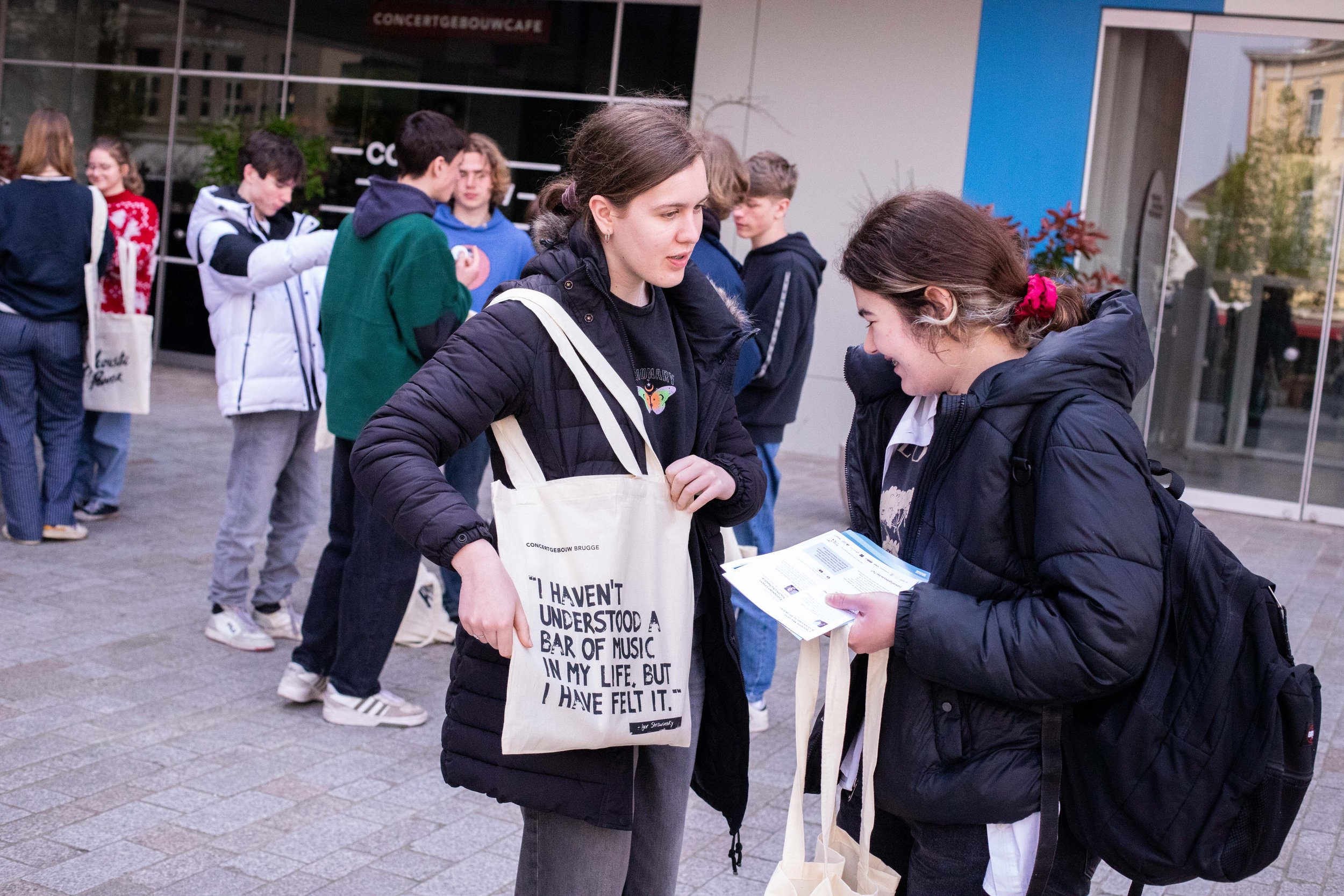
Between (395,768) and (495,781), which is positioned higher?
(495,781)

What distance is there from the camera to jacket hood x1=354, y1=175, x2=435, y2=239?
4484mm

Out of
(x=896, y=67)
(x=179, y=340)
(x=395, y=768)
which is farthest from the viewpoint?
(x=179, y=340)

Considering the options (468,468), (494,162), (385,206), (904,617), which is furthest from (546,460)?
(494,162)

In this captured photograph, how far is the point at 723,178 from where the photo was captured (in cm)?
446

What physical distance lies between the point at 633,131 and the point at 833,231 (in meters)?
10.0

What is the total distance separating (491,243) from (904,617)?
4264 mm

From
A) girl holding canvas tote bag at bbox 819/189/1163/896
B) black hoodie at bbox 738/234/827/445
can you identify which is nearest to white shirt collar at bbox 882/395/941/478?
girl holding canvas tote bag at bbox 819/189/1163/896

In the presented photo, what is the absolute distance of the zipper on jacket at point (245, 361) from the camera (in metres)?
5.20

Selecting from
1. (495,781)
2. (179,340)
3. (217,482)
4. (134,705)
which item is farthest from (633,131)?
(179,340)

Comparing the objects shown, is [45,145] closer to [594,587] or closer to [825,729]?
[594,587]

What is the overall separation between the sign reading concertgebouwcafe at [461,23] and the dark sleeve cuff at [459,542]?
1256 centimetres

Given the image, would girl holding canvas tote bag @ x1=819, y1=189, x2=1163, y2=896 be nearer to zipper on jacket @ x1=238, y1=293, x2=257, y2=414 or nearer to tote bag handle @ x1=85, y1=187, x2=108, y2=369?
zipper on jacket @ x1=238, y1=293, x2=257, y2=414

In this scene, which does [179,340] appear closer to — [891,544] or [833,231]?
[833,231]

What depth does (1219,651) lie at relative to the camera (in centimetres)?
183
